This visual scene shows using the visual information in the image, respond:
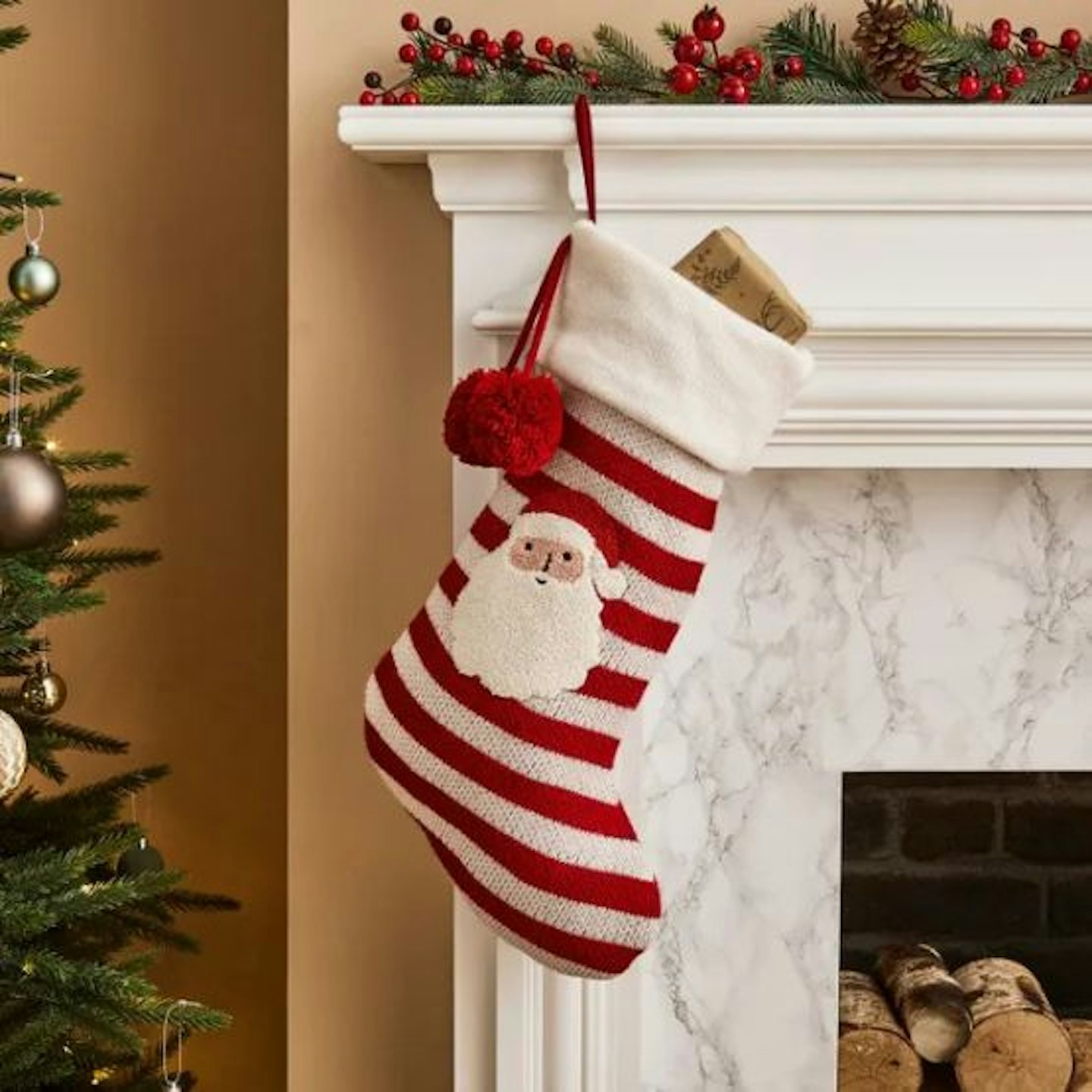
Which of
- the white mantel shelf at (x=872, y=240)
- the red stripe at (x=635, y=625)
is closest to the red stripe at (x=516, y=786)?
the red stripe at (x=635, y=625)

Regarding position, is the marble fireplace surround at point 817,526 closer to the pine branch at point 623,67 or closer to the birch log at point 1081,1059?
the pine branch at point 623,67

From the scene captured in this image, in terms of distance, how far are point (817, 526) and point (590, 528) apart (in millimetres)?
330

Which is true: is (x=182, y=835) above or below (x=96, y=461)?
below

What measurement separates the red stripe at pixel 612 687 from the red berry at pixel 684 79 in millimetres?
520

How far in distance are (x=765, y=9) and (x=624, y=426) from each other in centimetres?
47

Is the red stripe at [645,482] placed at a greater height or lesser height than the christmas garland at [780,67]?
lesser

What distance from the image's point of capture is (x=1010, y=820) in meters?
1.78

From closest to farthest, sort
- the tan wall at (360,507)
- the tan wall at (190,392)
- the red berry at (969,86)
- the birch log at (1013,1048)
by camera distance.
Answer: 1. the red berry at (969,86)
2. the tan wall at (360,507)
3. the birch log at (1013,1048)
4. the tan wall at (190,392)

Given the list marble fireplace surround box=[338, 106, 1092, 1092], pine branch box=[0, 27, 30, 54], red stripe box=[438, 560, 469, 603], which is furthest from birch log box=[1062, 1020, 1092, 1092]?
pine branch box=[0, 27, 30, 54]

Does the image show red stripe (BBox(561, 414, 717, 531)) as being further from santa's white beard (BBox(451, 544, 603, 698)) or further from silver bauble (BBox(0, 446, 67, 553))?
silver bauble (BBox(0, 446, 67, 553))

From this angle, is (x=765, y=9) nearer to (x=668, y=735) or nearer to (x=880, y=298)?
(x=880, y=298)

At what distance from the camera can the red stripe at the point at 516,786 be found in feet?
4.33

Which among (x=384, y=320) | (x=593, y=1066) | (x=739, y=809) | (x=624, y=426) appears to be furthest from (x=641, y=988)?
(x=384, y=320)

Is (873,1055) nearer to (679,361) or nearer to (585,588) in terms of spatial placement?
(585,588)
